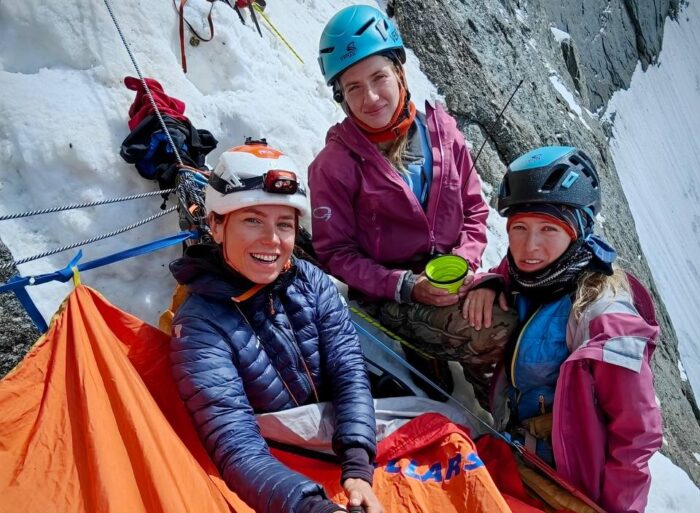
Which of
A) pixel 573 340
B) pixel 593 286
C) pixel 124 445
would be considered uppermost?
pixel 124 445

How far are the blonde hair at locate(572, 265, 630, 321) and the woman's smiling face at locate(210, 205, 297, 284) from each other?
4.83 ft

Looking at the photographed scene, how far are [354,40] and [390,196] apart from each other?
37.8 inches

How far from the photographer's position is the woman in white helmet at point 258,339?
2.38 meters

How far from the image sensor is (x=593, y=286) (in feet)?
9.59

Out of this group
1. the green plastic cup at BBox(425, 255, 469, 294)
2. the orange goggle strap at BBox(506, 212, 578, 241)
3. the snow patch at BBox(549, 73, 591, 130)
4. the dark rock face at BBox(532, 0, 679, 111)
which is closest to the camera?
the orange goggle strap at BBox(506, 212, 578, 241)

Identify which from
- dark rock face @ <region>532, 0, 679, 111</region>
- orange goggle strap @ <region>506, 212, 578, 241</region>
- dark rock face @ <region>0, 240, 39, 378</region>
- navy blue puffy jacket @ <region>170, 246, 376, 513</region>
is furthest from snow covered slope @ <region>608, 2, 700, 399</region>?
dark rock face @ <region>0, 240, 39, 378</region>

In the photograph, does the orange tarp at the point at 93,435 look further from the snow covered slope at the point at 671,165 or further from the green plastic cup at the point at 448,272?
the snow covered slope at the point at 671,165

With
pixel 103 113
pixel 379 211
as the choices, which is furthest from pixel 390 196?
pixel 103 113

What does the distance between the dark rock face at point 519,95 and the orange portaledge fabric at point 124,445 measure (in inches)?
153

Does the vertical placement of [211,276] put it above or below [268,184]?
below

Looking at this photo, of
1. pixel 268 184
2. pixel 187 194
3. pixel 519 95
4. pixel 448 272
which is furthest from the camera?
pixel 519 95

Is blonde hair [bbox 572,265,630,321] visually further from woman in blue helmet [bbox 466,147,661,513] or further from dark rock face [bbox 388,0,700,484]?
dark rock face [bbox 388,0,700,484]

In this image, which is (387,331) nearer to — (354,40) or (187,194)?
(187,194)

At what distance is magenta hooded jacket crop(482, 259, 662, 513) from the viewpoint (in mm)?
2631
